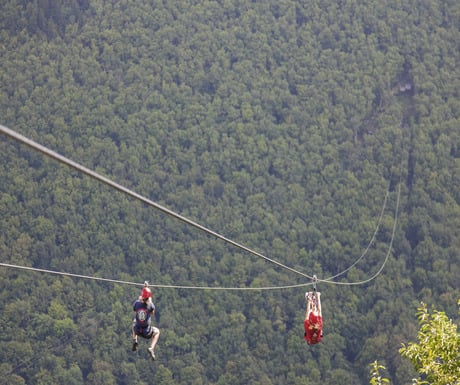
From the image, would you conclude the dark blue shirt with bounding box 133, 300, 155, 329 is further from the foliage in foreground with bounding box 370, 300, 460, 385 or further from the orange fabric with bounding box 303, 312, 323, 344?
the orange fabric with bounding box 303, 312, 323, 344

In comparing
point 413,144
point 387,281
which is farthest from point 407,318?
point 413,144

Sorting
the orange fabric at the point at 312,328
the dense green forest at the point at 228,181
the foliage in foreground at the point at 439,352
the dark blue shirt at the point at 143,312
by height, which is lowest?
the foliage in foreground at the point at 439,352

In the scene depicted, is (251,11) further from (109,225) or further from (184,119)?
(109,225)

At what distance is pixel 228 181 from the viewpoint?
8281cm

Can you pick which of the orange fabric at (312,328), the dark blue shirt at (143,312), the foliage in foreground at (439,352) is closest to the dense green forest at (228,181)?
the orange fabric at (312,328)

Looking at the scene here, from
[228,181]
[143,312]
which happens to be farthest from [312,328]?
[228,181]

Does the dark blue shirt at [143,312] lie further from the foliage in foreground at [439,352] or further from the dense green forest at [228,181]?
the dense green forest at [228,181]

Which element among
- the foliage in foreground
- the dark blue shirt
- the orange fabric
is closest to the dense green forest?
the orange fabric

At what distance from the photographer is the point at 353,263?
79.5 meters

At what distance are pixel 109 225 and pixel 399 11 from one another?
117 feet

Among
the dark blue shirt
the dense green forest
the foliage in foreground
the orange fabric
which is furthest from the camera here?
the dense green forest

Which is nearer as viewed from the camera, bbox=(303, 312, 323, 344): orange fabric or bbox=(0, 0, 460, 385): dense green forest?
bbox=(303, 312, 323, 344): orange fabric

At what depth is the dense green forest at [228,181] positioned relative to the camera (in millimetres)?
Result: 70250

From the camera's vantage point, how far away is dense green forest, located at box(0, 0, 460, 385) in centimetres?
7025
